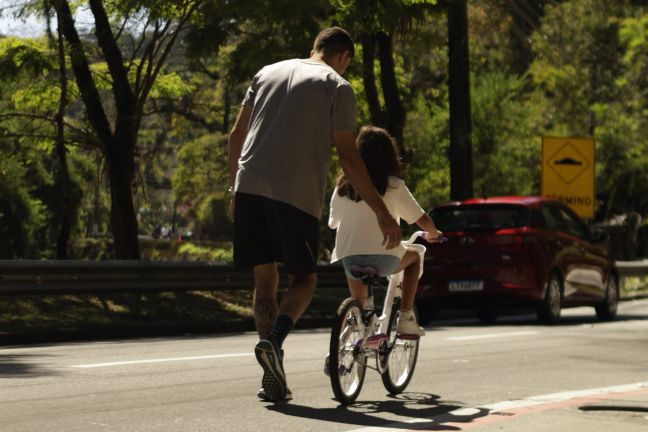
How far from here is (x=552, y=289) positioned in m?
18.3

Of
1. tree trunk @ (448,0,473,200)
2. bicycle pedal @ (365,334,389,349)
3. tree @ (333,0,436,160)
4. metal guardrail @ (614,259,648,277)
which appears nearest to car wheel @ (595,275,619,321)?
tree @ (333,0,436,160)

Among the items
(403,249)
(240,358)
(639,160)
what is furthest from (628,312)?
(639,160)

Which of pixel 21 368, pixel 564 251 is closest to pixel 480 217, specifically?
pixel 564 251

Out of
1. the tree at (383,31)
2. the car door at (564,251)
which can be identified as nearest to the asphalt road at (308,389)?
the car door at (564,251)

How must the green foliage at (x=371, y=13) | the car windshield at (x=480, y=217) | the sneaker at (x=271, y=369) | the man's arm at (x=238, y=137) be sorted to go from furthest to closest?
the green foliage at (x=371, y=13) → the car windshield at (x=480, y=217) → the man's arm at (x=238, y=137) → the sneaker at (x=271, y=369)

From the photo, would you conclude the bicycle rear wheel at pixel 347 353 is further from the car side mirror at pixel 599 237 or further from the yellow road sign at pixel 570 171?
the yellow road sign at pixel 570 171

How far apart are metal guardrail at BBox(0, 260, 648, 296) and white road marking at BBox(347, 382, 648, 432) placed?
597 cm

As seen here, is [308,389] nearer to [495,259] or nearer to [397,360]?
[397,360]

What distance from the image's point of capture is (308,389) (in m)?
8.80

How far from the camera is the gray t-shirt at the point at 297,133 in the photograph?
25.1 ft

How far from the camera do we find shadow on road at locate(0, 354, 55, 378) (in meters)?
9.55

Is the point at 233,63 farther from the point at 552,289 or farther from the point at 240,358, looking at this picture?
the point at 240,358

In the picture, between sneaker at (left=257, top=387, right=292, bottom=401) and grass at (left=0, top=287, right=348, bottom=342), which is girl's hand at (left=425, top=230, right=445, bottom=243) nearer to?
sneaker at (left=257, top=387, right=292, bottom=401)

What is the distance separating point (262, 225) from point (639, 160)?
131ft
